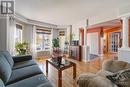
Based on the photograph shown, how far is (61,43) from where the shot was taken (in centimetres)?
938

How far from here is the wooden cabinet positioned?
703 cm

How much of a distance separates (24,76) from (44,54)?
6184 millimetres

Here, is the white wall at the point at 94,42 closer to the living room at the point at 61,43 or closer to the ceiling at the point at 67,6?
the living room at the point at 61,43

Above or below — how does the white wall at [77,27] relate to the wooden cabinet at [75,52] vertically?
above

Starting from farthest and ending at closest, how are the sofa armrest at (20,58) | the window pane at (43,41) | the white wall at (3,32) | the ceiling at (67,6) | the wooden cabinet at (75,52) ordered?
the window pane at (43,41) → the wooden cabinet at (75,52) → the white wall at (3,32) → the ceiling at (67,6) → the sofa armrest at (20,58)

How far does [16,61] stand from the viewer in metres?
3.64

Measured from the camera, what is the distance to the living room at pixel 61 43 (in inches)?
79.0

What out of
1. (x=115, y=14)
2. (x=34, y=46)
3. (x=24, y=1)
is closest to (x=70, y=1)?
(x=24, y=1)

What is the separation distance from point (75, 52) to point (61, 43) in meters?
2.25

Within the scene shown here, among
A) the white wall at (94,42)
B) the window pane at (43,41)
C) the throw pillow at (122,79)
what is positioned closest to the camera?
the throw pillow at (122,79)

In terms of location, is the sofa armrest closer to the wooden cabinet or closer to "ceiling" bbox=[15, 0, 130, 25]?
"ceiling" bbox=[15, 0, 130, 25]

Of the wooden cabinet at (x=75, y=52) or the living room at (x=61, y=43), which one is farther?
the wooden cabinet at (x=75, y=52)

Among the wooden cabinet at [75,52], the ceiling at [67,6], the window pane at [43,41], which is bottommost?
the wooden cabinet at [75,52]

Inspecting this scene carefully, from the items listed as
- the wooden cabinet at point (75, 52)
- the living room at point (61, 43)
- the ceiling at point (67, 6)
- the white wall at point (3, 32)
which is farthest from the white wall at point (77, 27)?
the white wall at point (3, 32)
